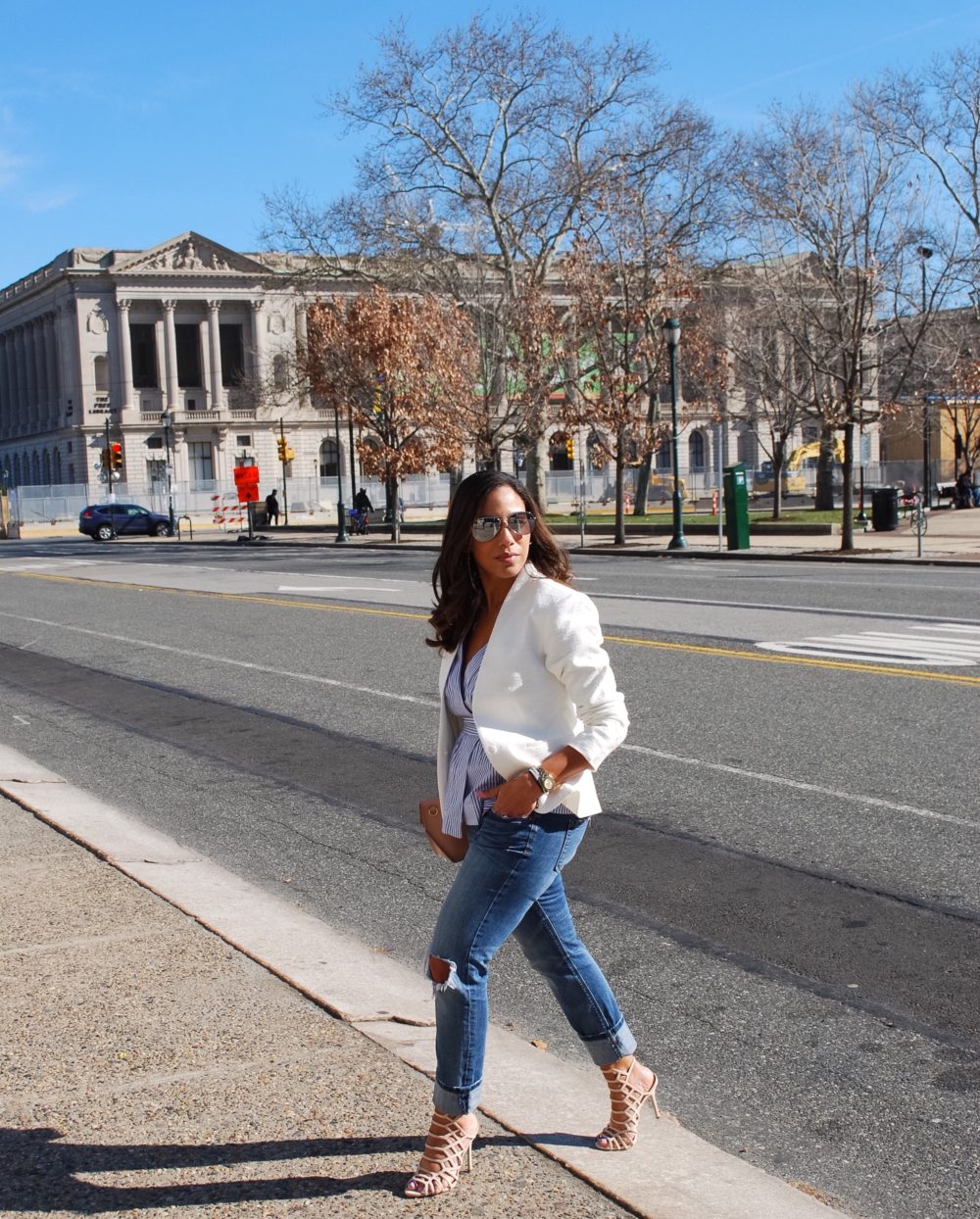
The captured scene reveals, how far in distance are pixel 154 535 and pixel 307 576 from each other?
128ft

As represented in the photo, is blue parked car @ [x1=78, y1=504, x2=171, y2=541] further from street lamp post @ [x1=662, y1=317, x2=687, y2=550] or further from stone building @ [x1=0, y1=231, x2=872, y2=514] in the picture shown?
street lamp post @ [x1=662, y1=317, x2=687, y2=550]

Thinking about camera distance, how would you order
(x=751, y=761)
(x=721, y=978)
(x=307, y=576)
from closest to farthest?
(x=721, y=978), (x=751, y=761), (x=307, y=576)

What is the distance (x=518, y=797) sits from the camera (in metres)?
3.42

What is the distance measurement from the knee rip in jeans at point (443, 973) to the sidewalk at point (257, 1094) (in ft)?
1.37

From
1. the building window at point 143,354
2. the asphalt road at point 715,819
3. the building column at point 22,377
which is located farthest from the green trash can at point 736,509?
the building column at point 22,377

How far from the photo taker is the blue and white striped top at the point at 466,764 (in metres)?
3.60

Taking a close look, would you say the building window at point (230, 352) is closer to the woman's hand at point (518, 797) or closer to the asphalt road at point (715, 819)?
the asphalt road at point (715, 819)

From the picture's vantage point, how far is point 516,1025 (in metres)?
4.73

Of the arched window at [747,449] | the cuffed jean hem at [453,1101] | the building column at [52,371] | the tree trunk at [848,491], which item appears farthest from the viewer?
the arched window at [747,449]

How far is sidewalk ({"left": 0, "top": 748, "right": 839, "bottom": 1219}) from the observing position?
132 inches

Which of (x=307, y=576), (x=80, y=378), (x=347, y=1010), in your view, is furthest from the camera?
(x=80, y=378)

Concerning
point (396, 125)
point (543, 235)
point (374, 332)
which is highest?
point (396, 125)

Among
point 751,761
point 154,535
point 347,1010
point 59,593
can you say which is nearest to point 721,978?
point 347,1010

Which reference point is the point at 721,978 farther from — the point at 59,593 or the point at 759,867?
the point at 59,593
